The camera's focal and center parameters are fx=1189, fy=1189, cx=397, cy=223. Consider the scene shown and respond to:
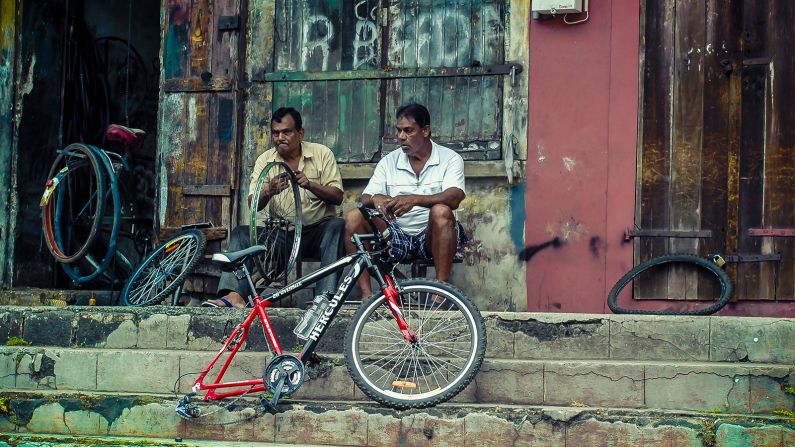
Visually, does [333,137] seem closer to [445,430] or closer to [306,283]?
[306,283]

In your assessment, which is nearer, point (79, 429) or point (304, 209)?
point (79, 429)

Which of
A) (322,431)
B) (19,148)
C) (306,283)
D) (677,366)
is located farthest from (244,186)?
(677,366)

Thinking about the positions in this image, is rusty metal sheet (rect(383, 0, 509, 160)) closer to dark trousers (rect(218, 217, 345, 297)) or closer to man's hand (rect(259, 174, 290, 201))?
dark trousers (rect(218, 217, 345, 297))

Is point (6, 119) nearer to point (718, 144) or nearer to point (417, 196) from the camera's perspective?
point (417, 196)

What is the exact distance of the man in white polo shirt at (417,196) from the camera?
22.6 ft

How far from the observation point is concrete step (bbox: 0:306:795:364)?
19.9ft

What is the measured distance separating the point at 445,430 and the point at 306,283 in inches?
41.4

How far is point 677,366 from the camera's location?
580 cm

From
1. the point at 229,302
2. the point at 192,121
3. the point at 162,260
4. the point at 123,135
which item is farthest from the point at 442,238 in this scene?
the point at 123,135

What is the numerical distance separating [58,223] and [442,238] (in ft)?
10.1

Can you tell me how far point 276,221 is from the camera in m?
7.50

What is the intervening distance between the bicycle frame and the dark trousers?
122cm

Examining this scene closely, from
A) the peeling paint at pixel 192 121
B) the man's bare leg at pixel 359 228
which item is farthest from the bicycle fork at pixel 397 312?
the peeling paint at pixel 192 121

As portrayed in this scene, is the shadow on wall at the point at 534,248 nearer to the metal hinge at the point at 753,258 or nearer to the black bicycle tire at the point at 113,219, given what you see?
the metal hinge at the point at 753,258
